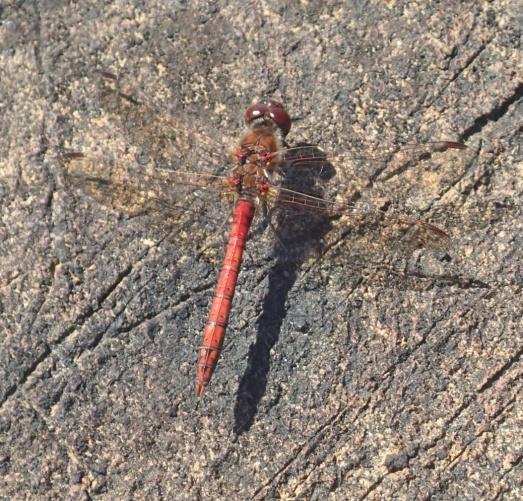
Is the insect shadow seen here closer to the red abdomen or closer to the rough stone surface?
the rough stone surface

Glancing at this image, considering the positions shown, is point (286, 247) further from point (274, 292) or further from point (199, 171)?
point (199, 171)

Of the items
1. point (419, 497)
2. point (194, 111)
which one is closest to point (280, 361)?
point (419, 497)

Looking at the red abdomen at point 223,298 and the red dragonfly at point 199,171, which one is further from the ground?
the red dragonfly at point 199,171

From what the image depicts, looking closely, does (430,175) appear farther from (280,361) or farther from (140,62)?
(140,62)

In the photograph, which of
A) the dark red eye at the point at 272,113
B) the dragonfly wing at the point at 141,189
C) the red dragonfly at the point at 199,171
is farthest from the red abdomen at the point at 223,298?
the dark red eye at the point at 272,113

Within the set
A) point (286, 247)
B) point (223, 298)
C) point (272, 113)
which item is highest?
point (272, 113)

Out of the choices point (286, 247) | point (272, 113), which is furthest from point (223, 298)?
point (272, 113)

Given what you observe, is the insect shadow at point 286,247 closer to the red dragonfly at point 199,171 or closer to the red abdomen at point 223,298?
the red dragonfly at point 199,171
